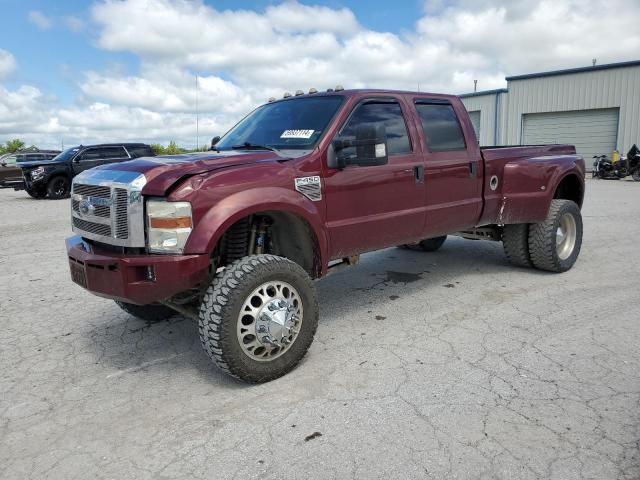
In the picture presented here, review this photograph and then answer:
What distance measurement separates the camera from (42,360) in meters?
3.81

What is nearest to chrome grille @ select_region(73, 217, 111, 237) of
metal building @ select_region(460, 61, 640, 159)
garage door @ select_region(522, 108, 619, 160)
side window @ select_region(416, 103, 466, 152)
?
side window @ select_region(416, 103, 466, 152)

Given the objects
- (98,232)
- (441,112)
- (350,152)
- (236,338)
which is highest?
(441,112)

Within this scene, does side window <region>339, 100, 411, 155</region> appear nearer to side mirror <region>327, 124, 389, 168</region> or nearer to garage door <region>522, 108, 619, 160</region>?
side mirror <region>327, 124, 389, 168</region>

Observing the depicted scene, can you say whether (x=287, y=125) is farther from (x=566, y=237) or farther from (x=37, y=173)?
(x=37, y=173)

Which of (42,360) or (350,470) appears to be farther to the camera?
(42,360)

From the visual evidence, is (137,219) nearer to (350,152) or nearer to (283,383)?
(283,383)

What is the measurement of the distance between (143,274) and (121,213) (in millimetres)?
409

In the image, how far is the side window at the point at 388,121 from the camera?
4.07 m

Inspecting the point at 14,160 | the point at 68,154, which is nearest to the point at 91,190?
the point at 68,154

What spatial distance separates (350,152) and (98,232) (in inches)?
75.0

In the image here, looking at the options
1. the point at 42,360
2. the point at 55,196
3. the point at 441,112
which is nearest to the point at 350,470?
the point at 42,360

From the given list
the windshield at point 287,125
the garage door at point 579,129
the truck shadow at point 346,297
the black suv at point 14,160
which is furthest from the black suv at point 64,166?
the garage door at point 579,129

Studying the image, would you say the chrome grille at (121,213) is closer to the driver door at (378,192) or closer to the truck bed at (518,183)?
the driver door at (378,192)

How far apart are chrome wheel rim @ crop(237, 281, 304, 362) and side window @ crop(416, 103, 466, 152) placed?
2.10m
